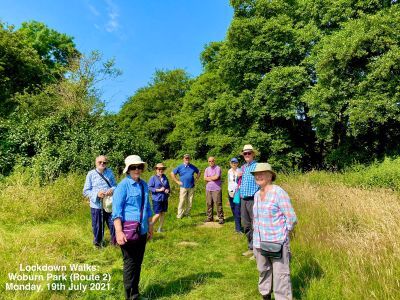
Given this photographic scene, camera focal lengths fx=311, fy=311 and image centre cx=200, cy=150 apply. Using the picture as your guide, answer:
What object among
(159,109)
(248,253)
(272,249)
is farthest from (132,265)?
(159,109)

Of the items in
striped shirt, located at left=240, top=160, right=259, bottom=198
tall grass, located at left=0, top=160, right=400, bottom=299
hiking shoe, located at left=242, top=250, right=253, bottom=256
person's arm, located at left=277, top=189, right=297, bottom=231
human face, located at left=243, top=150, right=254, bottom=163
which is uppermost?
human face, located at left=243, top=150, right=254, bottom=163

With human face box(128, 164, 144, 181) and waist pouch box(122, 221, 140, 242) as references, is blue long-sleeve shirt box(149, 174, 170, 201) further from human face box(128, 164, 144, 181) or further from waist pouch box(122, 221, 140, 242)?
waist pouch box(122, 221, 140, 242)

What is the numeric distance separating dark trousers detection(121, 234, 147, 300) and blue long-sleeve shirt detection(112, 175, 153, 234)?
0.22 meters

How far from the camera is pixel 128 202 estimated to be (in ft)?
14.2

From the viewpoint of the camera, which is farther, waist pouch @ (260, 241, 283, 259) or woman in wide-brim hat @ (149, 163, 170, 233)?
A: woman in wide-brim hat @ (149, 163, 170, 233)

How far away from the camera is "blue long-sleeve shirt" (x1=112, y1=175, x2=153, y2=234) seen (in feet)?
14.0

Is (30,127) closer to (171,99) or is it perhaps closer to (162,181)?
(162,181)

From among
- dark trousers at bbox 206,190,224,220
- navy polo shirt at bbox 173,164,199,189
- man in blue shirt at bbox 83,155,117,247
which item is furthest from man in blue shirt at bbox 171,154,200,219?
man in blue shirt at bbox 83,155,117,247

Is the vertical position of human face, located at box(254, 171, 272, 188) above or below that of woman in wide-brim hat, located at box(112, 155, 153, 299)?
above

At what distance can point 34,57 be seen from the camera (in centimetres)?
2775

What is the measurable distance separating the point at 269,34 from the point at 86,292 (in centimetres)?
2108

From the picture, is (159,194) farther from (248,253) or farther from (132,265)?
(132,265)

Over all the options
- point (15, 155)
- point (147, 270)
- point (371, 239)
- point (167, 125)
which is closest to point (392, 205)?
point (371, 239)

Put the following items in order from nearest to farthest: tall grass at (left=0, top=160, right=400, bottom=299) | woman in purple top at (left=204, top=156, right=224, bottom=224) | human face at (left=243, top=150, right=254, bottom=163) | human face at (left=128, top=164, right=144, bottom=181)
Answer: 1. tall grass at (left=0, top=160, right=400, bottom=299)
2. human face at (left=128, top=164, right=144, bottom=181)
3. human face at (left=243, top=150, right=254, bottom=163)
4. woman in purple top at (left=204, top=156, right=224, bottom=224)
